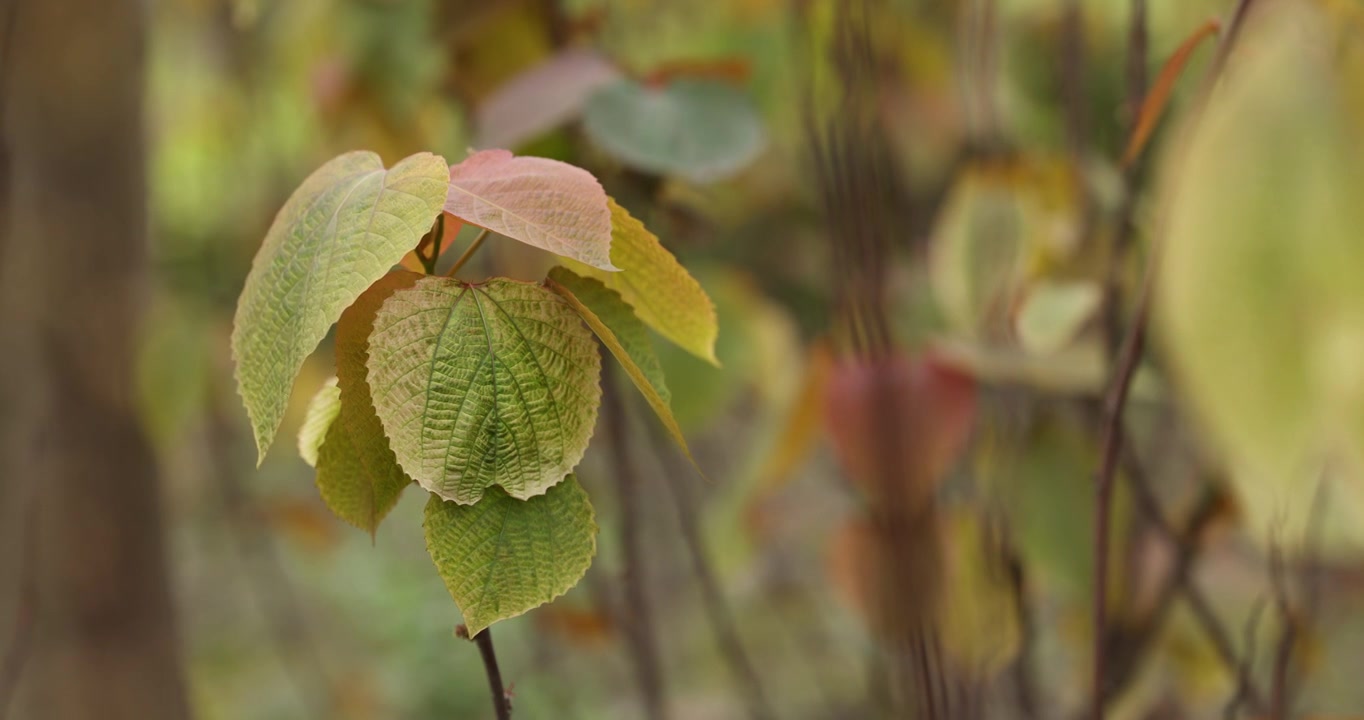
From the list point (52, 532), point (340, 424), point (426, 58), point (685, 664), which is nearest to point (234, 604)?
point (685, 664)

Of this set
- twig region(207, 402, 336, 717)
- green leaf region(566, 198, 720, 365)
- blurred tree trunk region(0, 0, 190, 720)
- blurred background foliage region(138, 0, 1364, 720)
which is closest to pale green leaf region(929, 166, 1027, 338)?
blurred background foliage region(138, 0, 1364, 720)

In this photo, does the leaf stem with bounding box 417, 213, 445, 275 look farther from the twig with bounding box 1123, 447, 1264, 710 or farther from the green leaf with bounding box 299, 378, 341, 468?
the twig with bounding box 1123, 447, 1264, 710

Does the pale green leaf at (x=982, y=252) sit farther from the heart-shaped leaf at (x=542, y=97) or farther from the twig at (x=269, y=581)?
the twig at (x=269, y=581)

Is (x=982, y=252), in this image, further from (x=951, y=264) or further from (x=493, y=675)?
(x=493, y=675)

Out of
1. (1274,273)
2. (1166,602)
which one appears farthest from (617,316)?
(1166,602)

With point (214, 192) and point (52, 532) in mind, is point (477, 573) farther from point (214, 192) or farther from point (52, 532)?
point (214, 192)
